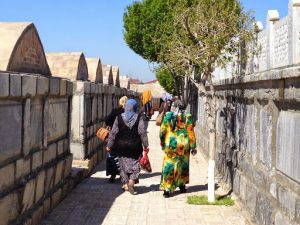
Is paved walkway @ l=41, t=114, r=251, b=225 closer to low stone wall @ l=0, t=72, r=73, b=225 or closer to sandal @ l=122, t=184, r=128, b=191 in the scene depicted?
sandal @ l=122, t=184, r=128, b=191

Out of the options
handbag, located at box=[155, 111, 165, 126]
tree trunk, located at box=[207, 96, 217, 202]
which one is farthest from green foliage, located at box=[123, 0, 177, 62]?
tree trunk, located at box=[207, 96, 217, 202]

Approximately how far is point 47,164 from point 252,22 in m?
3.65

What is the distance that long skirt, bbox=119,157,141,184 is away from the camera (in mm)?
8102

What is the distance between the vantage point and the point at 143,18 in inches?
1003

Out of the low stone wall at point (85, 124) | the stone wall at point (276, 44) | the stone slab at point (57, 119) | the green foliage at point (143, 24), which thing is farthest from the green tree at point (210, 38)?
the green foliage at point (143, 24)

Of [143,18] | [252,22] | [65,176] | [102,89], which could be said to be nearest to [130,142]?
[65,176]

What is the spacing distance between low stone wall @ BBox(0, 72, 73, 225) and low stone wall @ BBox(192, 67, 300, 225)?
8.55 ft

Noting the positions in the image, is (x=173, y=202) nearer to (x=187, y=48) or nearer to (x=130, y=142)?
(x=130, y=142)

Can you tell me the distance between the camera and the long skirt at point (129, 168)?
26.6 ft

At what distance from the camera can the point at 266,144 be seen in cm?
586

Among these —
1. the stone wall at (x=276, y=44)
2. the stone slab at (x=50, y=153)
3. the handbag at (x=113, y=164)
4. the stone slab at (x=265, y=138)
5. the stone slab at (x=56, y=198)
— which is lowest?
the stone slab at (x=56, y=198)

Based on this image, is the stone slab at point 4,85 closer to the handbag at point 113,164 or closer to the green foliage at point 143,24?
the handbag at point 113,164

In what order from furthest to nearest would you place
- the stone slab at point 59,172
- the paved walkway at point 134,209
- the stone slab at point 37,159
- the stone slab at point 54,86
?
the stone slab at point 59,172
the stone slab at point 54,86
the paved walkway at point 134,209
the stone slab at point 37,159

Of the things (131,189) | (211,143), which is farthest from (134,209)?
(211,143)
